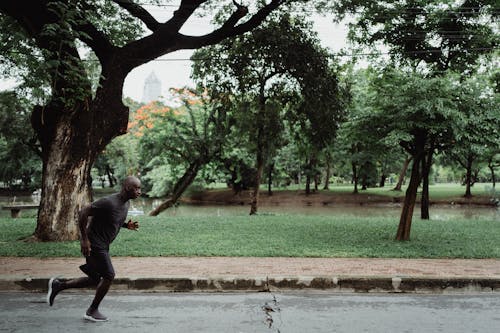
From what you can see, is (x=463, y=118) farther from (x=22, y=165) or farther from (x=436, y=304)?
(x=22, y=165)

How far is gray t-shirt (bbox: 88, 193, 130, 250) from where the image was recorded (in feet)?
17.0

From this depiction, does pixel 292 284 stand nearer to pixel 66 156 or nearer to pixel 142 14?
pixel 66 156

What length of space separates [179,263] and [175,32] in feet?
22.3

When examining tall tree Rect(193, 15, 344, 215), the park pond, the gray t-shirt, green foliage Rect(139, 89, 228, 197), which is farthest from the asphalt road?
the park pond

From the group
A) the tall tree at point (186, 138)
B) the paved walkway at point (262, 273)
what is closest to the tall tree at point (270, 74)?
Answer: the tall tree at point (186, 138)

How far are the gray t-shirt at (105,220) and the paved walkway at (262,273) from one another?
1.99 m

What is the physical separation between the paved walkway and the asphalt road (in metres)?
0.28

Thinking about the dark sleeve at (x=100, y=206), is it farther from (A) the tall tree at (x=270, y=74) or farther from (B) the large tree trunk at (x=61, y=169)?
(A) the tall tree at (x=270, y=74)

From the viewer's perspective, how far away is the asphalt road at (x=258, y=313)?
16.9ft

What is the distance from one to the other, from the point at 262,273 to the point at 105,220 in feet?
10.5

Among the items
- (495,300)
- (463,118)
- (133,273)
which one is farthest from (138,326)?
A: (463,118)

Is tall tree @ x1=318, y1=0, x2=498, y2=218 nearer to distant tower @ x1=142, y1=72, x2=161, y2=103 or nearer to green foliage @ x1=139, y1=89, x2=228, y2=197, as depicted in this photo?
green foliage @ x1=139, y1=89, x2=228, y2=197

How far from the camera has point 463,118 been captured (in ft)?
32.0

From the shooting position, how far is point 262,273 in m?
7.53
